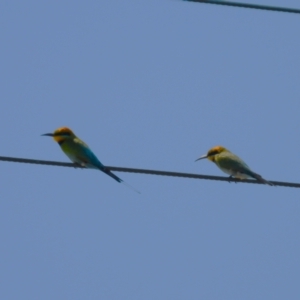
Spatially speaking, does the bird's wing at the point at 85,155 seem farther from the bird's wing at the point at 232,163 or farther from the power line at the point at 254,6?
the power line at the point at 254,6

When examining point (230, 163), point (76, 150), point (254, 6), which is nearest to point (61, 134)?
point (76, 150)

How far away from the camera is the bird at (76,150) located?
28.6 ft

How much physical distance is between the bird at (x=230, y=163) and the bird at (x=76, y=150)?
147cm

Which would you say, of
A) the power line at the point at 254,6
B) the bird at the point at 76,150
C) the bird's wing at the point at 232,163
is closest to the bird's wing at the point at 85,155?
the bird at the point at 76,150

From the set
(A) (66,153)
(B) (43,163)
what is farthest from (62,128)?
(B) (43,163)

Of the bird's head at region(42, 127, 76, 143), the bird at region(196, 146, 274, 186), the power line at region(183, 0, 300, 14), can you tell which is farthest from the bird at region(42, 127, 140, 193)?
the power line at region(183, 0, 300, 14)

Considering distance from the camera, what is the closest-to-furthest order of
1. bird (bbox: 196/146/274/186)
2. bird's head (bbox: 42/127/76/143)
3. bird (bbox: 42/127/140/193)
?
bird (bbox: 42/127/140/193) < bird (bbox: 196/146/274/186) < bird's head (bbox: 42/127/76/143)

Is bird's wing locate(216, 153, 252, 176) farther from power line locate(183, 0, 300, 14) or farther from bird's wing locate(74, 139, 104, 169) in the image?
power line locate(183, 0, 300, 14)

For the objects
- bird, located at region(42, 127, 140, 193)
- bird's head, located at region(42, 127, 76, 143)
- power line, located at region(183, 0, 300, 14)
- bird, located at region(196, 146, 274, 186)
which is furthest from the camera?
bird's head, located at region(42, 127, 76, 143)

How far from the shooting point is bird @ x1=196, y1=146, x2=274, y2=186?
947 cm

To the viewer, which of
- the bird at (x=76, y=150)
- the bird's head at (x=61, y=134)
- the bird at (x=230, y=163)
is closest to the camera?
the bird at (x=76, y=150)

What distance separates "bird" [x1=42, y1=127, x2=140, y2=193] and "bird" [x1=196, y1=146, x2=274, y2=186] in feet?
4.81

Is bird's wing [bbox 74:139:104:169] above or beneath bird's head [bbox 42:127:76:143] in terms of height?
beneath

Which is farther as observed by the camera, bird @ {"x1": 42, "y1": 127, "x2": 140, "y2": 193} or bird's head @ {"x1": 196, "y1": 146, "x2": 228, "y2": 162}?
bird's head @ {"x1": 196, "y1": 146, "x2": 228, "y2": 162}
